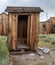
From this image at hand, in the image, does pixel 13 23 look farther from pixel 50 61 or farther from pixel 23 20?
pixel 50 61

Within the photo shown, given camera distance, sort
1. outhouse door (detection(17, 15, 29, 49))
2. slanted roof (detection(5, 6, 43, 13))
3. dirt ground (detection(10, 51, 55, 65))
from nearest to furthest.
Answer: dirt ground (detection(10, 51, 55, 65)), slanted roof (detection(5, 6, 43, 13)), outhouse door (detection(17, 15, 29, 49))

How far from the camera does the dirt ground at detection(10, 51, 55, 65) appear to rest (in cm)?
1022

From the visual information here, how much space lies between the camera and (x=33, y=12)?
12617mm

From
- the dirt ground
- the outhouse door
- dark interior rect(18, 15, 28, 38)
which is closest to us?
the dirt ground

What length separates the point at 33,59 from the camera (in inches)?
435

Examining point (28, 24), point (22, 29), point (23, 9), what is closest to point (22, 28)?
point (22, 29)

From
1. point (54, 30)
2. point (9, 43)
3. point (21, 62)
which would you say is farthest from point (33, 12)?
point (54, 30)

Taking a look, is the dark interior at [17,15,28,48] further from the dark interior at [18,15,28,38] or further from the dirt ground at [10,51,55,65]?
the dirt ground at [10,51,55,65]

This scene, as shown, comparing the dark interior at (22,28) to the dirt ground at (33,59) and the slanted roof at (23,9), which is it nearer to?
the slanted roof at (23,9)

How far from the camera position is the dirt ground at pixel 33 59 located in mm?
10219

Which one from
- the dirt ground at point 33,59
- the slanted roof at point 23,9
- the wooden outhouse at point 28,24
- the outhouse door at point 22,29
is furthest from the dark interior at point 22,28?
the dirt ground at point 33,59

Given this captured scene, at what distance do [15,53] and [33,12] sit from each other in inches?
96.5

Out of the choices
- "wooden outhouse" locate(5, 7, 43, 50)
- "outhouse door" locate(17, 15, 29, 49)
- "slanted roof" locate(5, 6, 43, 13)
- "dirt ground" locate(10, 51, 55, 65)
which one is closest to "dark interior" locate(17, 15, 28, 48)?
"outhouse door" locate(17, 15, 29, 49)

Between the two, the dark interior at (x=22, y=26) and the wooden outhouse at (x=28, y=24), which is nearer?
the wooden outhouse at (x=28, y=24)
